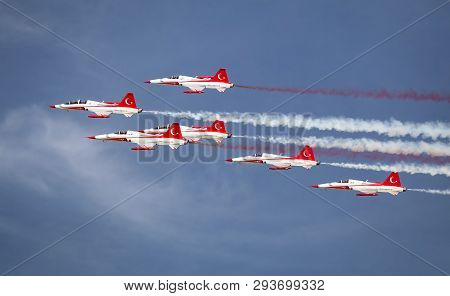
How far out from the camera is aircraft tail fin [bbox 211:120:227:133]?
184m

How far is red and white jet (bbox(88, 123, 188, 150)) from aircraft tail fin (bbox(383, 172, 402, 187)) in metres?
39.6

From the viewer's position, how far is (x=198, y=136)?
603 ft

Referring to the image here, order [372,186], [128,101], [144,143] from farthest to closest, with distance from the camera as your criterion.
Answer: [372,186]
[128,101]
[144,143]

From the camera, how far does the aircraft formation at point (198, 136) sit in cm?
17650

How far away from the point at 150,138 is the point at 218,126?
13.8 m

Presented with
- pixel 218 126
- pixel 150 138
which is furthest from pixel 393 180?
pixel 150 138

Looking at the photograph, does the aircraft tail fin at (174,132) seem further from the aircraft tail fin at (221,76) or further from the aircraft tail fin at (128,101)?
the aircraft tail fin at (221,76)

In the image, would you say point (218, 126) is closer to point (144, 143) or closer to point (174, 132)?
point (174, 132)

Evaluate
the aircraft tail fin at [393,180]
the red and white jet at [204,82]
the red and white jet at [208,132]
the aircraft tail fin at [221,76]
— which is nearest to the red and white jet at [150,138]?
the red and white jet at [208,132]

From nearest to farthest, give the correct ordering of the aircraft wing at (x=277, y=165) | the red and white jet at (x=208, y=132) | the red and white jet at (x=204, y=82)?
the aircraft wing at (x=277, y=165)
the red and white jet at (x=208, y=132)
the red and white jet at (x=204, y=82)

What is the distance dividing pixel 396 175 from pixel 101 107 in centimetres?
5560

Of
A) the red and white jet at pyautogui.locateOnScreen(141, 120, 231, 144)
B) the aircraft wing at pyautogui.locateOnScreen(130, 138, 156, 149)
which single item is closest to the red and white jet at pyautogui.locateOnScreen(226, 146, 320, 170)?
the red and white jet at pyautogui.locateOnScreen(141, 120, 231, 144)

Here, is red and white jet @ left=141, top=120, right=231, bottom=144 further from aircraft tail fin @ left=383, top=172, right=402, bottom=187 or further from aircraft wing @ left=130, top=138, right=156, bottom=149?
aircraft tail fin @ left=383, top=172, right=402, bottom=187
